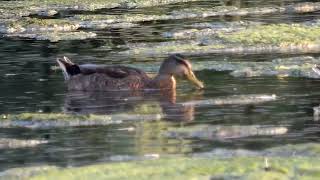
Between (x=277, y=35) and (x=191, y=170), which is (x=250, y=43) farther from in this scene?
(x=191, y=170)

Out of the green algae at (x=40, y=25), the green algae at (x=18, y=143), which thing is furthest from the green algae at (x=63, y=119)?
the green algae at (x=40, y=25)

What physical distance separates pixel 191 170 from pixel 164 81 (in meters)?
6.38

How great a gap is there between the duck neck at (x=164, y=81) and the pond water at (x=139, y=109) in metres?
0.18

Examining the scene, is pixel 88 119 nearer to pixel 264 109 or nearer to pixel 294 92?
pixel 264 109

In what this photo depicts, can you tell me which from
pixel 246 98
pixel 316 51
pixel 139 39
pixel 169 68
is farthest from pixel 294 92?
pixel 139 39

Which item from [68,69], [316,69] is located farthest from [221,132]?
[68,69]

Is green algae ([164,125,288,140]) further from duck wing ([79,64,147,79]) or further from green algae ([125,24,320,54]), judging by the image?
green algae ([125,24,320,54])

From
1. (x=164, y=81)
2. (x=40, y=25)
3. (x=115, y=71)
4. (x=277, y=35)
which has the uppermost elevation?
(x=115, y=71)

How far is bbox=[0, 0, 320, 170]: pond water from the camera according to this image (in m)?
11.8

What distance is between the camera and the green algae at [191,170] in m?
10.2

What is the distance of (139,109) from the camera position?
14578 millimetres

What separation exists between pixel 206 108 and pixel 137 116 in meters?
1.07

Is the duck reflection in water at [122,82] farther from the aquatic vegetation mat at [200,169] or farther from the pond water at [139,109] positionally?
the aquatic vegetation mat at [200,169]

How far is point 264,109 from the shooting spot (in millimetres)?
14109
